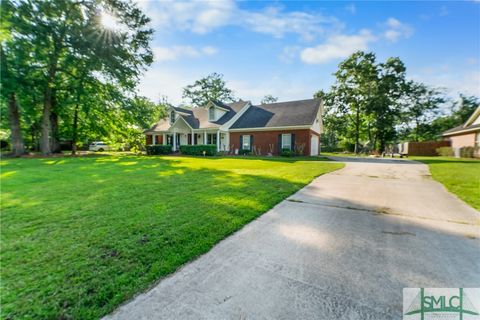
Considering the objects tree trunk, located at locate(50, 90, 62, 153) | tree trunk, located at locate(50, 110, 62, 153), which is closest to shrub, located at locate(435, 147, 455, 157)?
tree trunk, located at locate(50, 90, 62, 153)

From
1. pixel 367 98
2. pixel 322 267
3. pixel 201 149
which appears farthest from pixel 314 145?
pixel 322 267

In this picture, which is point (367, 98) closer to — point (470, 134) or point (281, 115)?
point (470, 134)

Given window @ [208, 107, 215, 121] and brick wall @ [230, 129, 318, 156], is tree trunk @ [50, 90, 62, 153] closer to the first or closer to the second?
window @ [208, 107, 215, 121]

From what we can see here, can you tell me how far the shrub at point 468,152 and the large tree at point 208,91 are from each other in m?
32.8

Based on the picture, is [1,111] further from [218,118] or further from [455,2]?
[455,2]

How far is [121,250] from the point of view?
2432mm

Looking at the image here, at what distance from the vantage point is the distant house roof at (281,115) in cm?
1848

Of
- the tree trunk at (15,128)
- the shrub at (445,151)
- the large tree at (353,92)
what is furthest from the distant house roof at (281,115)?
the tree trunk at (15,128)

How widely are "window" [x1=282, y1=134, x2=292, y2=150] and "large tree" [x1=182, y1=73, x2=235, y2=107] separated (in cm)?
2368

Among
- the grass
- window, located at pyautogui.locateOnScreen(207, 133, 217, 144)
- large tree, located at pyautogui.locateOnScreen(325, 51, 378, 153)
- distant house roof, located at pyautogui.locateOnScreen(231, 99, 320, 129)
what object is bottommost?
the grass

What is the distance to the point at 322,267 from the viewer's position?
2.21m

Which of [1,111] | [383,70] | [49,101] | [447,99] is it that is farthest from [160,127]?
[447,99]

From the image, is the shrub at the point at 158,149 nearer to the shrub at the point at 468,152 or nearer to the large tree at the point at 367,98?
the large tree at the point at 367,98

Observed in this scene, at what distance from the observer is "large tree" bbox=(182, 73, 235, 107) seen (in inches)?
1547
